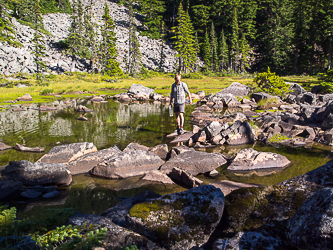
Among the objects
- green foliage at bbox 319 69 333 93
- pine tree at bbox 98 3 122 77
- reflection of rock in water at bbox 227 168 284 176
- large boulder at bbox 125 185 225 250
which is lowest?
reflection of rock in water at bbox 227 168 284 176

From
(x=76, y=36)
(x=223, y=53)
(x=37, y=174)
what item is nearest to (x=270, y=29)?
(x=223, y=53)

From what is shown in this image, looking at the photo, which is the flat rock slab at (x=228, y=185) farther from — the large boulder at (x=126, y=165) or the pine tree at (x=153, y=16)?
the pine tree at (x=153, y=16)

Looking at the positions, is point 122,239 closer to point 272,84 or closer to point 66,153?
point 66,153

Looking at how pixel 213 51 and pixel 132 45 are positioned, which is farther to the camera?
pixel 213 51

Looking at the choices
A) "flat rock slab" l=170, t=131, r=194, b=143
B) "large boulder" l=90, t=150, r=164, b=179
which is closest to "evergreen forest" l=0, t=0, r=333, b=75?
→ "flat rock slab" l=170, t=131, r=194, b=143

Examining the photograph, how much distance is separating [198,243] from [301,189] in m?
1.66

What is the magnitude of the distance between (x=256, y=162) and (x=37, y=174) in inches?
249

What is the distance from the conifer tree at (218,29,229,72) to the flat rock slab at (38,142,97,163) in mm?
70934

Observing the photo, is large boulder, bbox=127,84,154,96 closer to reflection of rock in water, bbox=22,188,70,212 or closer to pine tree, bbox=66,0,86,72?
reflection of rock in water, bbox=22,188,70,212

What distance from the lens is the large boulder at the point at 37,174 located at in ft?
20.6

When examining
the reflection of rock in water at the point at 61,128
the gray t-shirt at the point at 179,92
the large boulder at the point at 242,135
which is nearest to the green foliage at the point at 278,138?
the large boulder at the point at 242,135

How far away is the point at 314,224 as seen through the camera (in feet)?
8.05

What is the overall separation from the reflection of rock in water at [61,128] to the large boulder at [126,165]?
220 inches

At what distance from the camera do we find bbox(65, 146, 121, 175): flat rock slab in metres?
7.27
